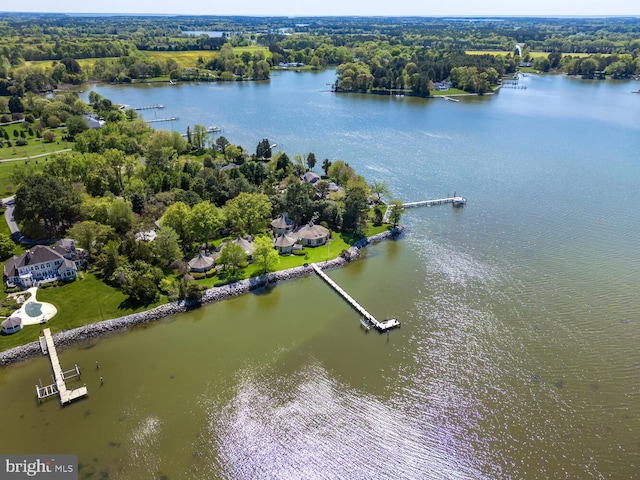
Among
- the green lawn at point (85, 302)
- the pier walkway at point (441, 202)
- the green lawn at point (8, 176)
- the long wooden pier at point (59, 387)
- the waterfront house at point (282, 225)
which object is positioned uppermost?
the waterfront house at point (282, 225)

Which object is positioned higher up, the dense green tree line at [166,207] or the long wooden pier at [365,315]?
the dense green tree line at [166,207]

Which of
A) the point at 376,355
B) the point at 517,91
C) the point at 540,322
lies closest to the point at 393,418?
the point at 376,355

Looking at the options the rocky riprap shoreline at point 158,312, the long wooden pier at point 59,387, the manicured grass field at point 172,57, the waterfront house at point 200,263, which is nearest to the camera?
the long wooden pier at point 59,387

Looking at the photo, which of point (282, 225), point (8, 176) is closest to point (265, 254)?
point (282, 225)

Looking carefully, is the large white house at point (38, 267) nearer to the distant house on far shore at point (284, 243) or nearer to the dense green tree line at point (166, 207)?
the dense green tree line at point (166, 207)

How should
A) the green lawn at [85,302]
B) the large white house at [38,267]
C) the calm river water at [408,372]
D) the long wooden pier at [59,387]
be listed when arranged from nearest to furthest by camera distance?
the calm river water at [408,372] → the long wooden pier at [59,387] → the green lawn at [85,302] → the large white house at [38,267]

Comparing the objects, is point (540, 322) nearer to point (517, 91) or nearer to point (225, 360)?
point (225, 360)

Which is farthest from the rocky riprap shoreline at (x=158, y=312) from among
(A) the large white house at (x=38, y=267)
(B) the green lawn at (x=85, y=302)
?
(A) the large white house at (x=38, y=267)

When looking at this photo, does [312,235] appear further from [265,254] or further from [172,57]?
[172,57]
